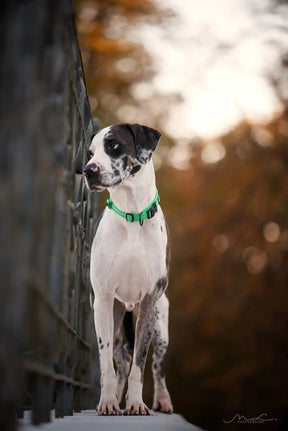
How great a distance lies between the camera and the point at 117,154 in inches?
148

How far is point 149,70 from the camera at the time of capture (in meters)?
13.8

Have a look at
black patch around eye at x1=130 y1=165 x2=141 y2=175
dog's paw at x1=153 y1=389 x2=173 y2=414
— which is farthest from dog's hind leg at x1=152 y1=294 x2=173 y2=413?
black patch around eye at x1=130 y1=165 x2=141 y2=175

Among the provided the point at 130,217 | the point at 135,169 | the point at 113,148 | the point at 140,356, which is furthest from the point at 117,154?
the point at 140,356

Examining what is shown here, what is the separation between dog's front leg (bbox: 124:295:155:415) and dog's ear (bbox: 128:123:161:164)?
82cm

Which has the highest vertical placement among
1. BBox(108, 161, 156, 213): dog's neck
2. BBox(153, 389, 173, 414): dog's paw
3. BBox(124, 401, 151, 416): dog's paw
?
BBox(108, 161, 156, 213): dog's neck

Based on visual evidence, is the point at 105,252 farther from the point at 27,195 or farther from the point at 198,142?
the point at 198,142

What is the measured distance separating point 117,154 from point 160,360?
1650 mm

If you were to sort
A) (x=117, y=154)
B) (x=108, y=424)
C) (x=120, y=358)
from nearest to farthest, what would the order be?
(x=108, y=424) < (x=117, y=154) < (x=120, y=358)

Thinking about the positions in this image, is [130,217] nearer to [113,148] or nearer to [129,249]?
[129,249]

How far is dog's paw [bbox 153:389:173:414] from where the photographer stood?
14.9 ft

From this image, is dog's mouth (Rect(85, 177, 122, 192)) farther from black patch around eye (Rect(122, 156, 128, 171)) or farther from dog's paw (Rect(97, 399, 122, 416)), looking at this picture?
dog's paw (Rect(97, 399, 122, 416))

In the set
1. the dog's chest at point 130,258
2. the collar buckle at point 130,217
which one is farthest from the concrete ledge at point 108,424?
the collar buckle at point 130,217

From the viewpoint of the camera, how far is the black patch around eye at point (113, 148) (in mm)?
3738

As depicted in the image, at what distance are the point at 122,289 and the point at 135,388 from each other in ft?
1.87
